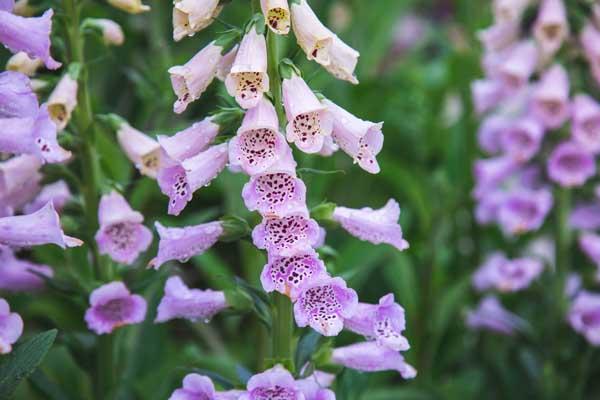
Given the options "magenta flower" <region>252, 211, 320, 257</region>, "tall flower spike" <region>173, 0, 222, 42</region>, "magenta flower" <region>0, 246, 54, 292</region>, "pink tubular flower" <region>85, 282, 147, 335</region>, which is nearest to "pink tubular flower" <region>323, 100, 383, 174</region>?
"magenta flower" <region>252, 211, 320, 257</region>

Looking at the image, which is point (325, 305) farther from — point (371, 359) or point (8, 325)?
point (8, 325)

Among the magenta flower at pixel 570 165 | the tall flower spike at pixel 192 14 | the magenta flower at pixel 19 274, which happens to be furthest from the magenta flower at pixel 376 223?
the magenta flower at pixel 570 165

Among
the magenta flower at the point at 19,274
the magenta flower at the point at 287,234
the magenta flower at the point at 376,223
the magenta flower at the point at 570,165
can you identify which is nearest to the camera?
the magenta flower at the point at 287,234

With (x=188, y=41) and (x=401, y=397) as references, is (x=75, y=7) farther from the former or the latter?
(x=188, y=41)

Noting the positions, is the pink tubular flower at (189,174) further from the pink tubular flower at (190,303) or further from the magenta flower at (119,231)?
the magenta flower at (119,231)

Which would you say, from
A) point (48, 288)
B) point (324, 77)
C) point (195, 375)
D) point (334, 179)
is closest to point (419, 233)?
point (334, 179)

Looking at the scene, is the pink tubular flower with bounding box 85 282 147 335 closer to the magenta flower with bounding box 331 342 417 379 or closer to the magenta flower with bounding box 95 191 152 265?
the magenta flower with bounding box 95 191 152 265

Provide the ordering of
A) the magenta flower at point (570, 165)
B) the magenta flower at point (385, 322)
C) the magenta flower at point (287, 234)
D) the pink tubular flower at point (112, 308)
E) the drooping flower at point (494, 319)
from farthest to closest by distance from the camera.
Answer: the drooping flower at point (494, 319), the magenta flower at point (570, 165), the pink tubular flower at point (112, 308), the magenta flower at point (385, 322), the magenta flower at point (287, 234)
